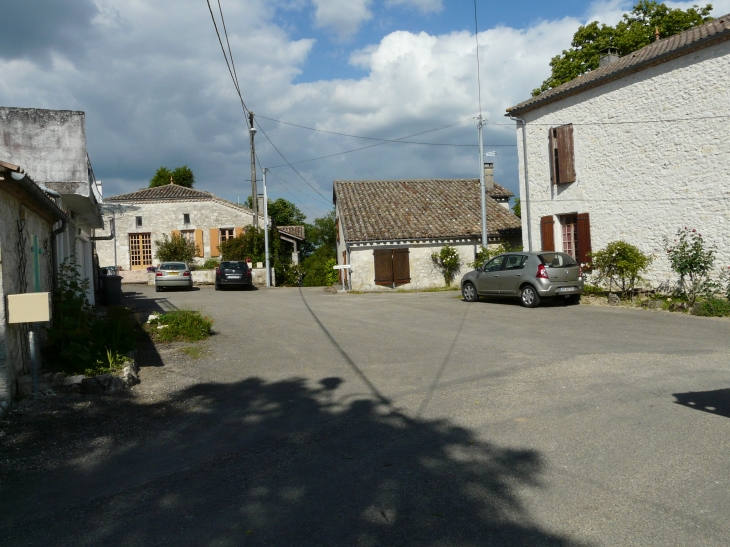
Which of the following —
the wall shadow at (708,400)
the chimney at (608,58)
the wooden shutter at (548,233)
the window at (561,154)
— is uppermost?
the chimney at (608,58)

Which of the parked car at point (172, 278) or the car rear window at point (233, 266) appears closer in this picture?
the parked car at point (172, 278)

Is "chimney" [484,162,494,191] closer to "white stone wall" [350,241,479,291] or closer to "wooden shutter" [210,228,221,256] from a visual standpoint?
"white stone wall" [350,241,479,291]

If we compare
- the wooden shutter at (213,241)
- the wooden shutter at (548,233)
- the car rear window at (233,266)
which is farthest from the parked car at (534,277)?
the wooden shutter at (213,241)

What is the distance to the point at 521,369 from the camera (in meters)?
8.17

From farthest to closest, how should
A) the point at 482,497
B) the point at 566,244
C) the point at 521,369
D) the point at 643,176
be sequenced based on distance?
the point at 566,244 < the point at 643,176 < the point at 521,369 < the point at 482,497

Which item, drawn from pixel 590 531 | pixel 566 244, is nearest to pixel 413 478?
pixel 590 531

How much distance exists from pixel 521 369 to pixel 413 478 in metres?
4.10

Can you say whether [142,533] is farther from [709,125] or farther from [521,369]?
[709,125]

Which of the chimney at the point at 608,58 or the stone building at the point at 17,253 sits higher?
the chimney at the point at 608,58

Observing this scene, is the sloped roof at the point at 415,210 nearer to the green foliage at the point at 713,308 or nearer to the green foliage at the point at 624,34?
the green foliage at the point at 624,34

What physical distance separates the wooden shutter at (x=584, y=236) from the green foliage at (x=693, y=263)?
311 centimetres

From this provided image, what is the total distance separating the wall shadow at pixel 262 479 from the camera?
3713mm

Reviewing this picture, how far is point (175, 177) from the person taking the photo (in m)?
58.8

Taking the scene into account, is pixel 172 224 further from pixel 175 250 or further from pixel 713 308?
pixel 713 308
